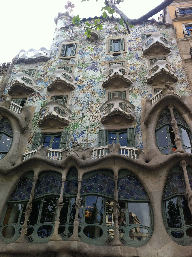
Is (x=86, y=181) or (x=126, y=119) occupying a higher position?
(x=126, y=119)

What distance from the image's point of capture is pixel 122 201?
1138 centimetres

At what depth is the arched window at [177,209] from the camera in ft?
33.4

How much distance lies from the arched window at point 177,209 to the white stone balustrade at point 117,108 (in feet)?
15.3

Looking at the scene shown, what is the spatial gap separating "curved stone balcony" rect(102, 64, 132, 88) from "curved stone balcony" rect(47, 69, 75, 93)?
2.57 metres

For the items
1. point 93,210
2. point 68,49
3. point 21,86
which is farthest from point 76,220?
point 68,49

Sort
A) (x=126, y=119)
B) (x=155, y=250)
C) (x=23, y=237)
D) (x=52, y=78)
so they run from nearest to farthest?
1. (x=155, y=250)
2. (x=23, y=237)
3. (x=126, y=119)
4. (x=52, y=78)

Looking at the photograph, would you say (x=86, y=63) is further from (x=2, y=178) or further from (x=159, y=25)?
(x=2, y=178)

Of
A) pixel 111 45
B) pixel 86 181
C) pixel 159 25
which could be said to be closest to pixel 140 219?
pixel 86 181

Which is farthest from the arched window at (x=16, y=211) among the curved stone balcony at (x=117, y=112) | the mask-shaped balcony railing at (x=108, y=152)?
the curved stone balcony at (x=117, y=112)

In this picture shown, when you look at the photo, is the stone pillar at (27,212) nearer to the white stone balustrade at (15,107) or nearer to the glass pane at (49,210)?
the glass pane at (49,210)

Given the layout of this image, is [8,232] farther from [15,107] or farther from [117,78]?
[117,78]

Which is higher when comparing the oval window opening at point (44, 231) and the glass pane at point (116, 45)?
the glass pane at point (116, 45)

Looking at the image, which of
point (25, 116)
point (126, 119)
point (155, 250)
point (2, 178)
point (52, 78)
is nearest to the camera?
point (155, 250)

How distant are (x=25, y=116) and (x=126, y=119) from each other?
678 cm
